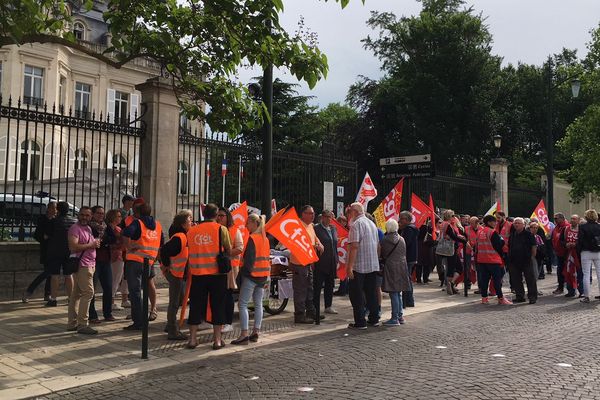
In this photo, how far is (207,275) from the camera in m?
7.00

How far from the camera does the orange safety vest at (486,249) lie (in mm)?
11039

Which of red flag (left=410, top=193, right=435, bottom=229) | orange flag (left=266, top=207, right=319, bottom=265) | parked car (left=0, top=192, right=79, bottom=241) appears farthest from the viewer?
red flag (left=410, top=193, right=435, bottom=229)

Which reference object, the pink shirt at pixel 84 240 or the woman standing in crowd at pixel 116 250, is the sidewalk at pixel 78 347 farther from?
the pink shirt at pixel 84 240

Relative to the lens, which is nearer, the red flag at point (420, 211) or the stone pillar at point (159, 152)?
the stone pillar at point (159, 152)

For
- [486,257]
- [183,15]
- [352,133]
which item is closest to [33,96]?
[352,133]

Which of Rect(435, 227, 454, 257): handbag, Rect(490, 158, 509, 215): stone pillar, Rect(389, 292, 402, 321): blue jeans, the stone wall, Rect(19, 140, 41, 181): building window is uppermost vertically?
Rect(490, 158, 509, 215): stone pillar

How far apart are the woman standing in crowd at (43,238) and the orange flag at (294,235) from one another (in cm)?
408

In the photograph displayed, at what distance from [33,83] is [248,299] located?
3098 centimetres

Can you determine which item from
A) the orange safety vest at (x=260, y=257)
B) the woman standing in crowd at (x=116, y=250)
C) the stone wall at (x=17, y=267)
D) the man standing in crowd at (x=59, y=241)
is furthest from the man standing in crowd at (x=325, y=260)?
the stone wall at (x=17, y=267)

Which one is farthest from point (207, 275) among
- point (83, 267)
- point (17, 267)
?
point (17, 267)

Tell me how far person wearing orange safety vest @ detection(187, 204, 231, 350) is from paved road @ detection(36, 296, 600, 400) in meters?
0.58

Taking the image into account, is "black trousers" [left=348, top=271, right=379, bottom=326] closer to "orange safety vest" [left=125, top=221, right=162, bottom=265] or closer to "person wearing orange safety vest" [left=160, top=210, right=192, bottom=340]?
"person wearing orange safety vest" [left=160, top=210, right=192, bottom=340]

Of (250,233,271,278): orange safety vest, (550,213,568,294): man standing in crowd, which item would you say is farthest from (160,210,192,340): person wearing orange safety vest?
(550,213,568,294): man standing in crowd

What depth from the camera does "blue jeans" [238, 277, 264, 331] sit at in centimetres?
742
